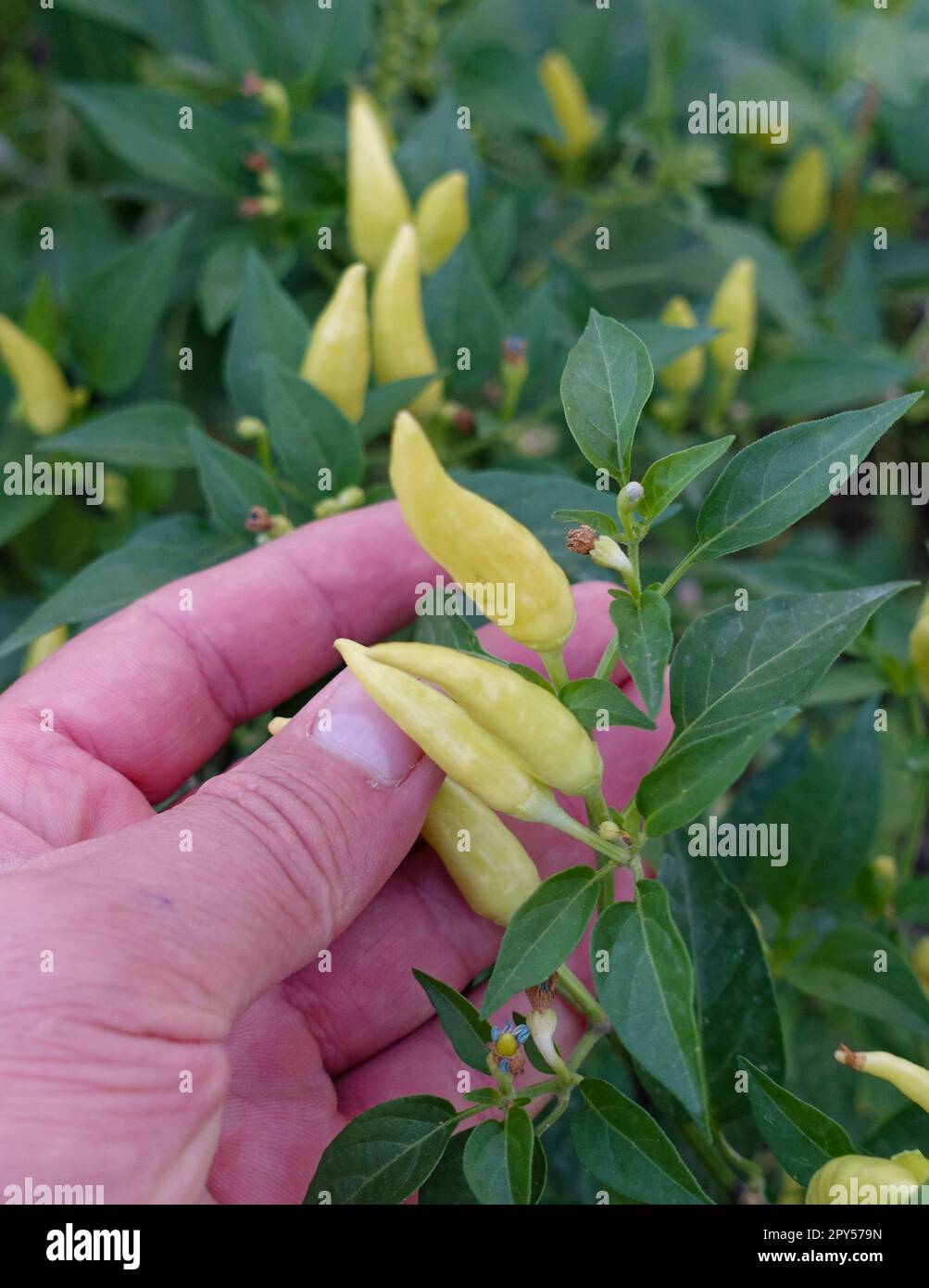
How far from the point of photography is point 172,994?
2.52 feet

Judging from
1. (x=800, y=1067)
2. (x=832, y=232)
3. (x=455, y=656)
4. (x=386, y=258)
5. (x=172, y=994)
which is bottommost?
(x=800, y=1067)

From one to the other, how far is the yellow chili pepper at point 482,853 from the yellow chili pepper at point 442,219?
0.65 meters

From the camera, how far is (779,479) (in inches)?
Result: 31.8

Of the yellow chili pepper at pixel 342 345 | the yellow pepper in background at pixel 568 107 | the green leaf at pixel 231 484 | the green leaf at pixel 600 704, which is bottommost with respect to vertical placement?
the green leaf at pixel 600 704

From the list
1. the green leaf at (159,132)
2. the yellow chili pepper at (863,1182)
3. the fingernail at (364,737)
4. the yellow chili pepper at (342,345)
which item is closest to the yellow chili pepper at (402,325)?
the yellow chili pepper at (342,345)

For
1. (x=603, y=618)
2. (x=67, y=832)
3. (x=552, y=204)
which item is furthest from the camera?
(x=552, y=204)

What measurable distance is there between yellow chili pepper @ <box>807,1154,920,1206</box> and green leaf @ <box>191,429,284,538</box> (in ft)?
2.41

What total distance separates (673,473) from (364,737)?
0.99ft

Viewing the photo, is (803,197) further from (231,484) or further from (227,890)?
(227,890)

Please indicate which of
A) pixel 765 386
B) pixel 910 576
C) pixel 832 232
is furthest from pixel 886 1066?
pixel 832 232

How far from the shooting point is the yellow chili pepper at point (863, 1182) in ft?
2.45

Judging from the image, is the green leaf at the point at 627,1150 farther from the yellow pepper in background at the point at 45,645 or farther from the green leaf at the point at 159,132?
the green leaf at the point at 159,132
